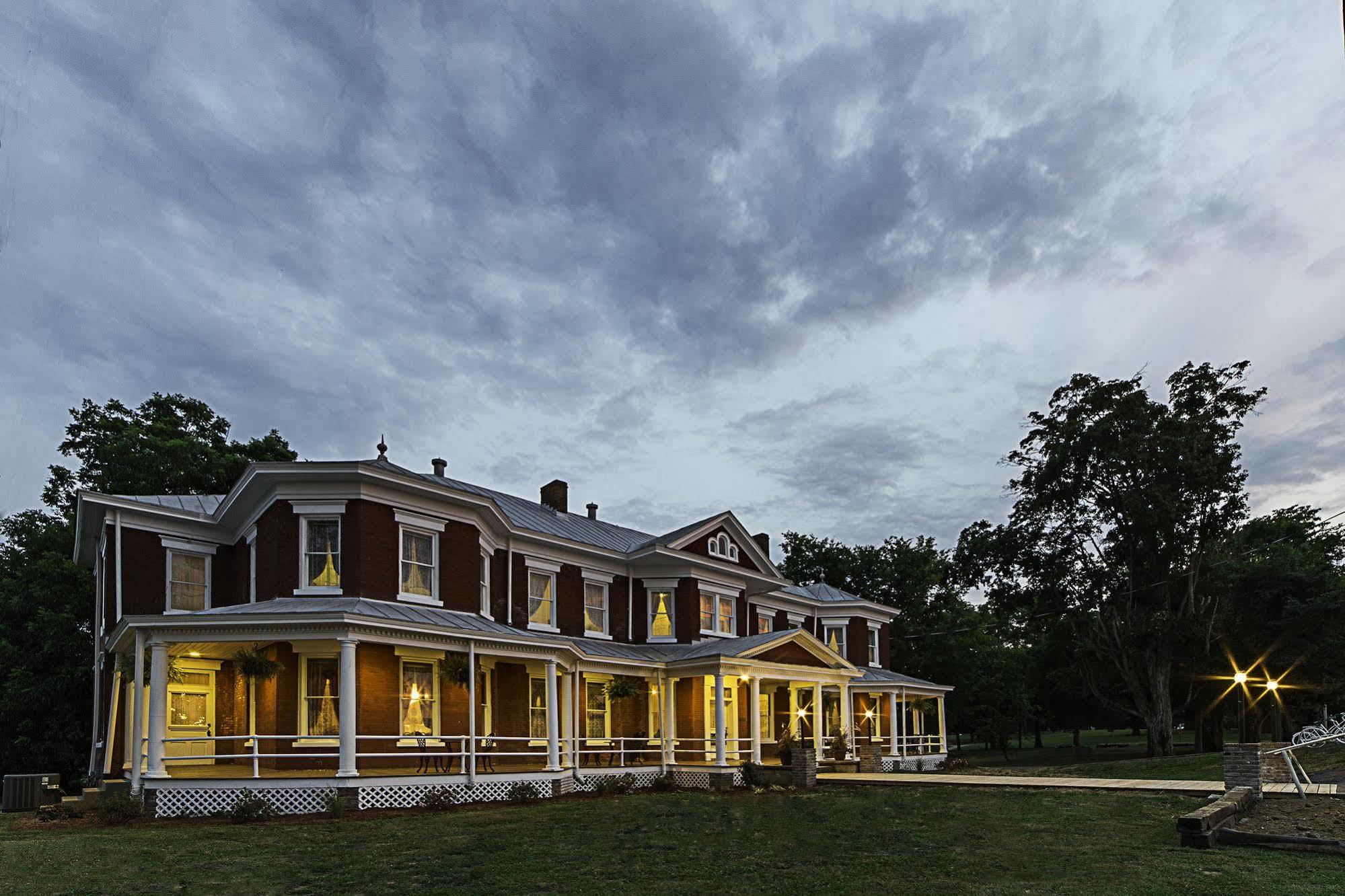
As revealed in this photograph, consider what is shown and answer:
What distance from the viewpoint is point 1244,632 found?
39844 mm

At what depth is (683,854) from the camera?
12.9m

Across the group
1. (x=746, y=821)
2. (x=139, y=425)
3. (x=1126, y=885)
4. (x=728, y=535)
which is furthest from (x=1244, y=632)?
(x=139, y=425)

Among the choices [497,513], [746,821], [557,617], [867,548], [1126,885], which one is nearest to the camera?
[1126,885]

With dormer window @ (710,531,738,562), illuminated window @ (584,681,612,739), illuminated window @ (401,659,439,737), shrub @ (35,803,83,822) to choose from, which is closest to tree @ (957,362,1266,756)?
dormer window @ (710,531,738,562)

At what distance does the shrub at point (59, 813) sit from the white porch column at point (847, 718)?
74.3 ft

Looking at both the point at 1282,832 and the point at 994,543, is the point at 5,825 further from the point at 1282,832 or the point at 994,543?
the point at 994,543

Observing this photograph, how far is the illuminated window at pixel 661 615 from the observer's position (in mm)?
32031

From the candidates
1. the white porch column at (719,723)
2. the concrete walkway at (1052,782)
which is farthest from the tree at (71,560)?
the concrete walkway at (1052,782)

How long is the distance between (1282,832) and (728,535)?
76.7 feet

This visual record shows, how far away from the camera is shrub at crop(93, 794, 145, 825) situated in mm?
17141

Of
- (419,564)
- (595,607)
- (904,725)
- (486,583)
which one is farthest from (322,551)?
(904,725)

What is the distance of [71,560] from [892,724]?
30.7 meters

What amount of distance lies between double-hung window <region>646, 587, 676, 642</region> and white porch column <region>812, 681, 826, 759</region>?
4867 mm

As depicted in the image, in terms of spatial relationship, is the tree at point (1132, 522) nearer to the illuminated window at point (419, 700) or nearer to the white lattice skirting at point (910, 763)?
the white lattice skirting at point (910, 763)
